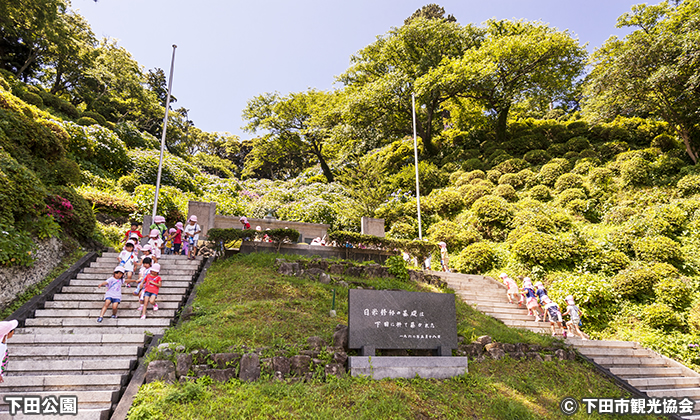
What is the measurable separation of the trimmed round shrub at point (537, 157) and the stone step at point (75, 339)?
23.4m

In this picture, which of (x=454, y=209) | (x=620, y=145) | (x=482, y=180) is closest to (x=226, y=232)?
(x=454, y=209)

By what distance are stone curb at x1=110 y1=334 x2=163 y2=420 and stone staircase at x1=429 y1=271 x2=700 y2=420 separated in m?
8.77

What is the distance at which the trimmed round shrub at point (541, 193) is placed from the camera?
1883cm

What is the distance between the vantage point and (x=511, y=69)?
78.4ft

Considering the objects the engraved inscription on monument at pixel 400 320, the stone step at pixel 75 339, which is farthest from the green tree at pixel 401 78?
the stone step at pixel 75 339

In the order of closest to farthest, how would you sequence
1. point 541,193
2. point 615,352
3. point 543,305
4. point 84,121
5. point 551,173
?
point 615,352 < point 543,305 < point 541,193 < point 551,173 < point 84,121

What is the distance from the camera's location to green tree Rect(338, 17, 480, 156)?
82.2ft

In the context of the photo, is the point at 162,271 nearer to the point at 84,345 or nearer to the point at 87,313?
the point at 87,313

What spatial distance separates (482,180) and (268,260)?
1591 cm

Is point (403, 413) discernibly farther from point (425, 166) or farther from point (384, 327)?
point (425, 166)

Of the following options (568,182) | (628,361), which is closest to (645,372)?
(628,361)

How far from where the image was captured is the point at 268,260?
10.2 metres

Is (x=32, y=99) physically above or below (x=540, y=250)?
above

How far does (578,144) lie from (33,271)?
27.1 m
